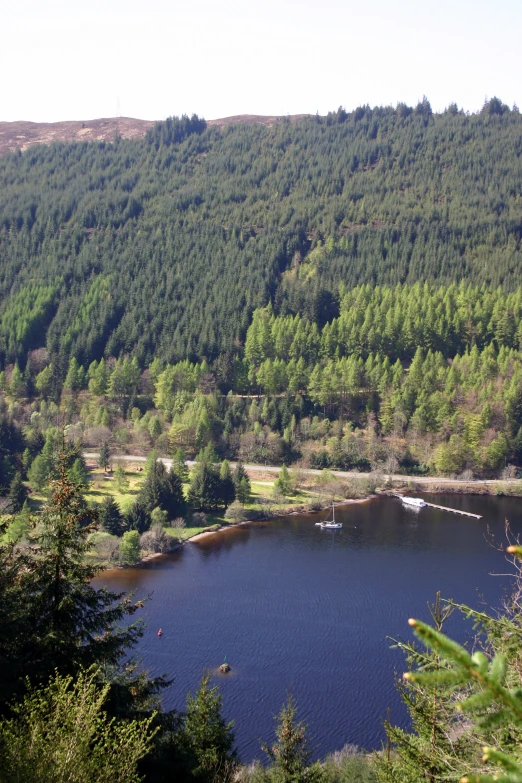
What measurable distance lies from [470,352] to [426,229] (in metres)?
32.9

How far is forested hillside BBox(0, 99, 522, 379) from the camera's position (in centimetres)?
8388

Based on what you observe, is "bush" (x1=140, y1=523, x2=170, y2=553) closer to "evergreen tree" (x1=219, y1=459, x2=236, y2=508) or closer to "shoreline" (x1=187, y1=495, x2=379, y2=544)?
"shoreline" (x1=187, y1=495, x2=379, y2=544)

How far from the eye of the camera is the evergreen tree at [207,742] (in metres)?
14.1

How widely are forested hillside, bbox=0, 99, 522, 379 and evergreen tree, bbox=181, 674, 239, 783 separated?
61.5m

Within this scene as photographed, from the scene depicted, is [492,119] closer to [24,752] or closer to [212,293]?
[212,293]

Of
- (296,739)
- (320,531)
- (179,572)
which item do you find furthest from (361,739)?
(320,531)

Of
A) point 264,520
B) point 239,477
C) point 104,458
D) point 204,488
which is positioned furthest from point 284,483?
point 104,458

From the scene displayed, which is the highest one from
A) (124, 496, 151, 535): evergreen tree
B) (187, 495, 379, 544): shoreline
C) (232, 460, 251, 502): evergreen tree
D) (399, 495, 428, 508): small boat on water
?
(232, 460, 251, 502): evergreen tree

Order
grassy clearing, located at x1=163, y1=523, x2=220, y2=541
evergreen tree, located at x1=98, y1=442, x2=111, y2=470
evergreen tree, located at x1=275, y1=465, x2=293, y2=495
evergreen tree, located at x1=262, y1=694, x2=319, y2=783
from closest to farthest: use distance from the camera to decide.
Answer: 1. evergreen tree, located at x1=262, y1=694, x2=319, y2=783
2. grassy clearing, located at x1=163, y1=523, x2=220, y2=541
3. evergreen tree, located at x1=275, y1=465, x2=293, y2=495
4. evergreen tree, located at x1=98, y1=442, x2=111, y2=470

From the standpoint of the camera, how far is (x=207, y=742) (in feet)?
49.8

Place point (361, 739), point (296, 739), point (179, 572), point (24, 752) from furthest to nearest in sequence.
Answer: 1. point (179, 572)
2. point (361, 739)
3. point (296, 739)
4. point (24, 752)

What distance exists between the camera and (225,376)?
243 ft

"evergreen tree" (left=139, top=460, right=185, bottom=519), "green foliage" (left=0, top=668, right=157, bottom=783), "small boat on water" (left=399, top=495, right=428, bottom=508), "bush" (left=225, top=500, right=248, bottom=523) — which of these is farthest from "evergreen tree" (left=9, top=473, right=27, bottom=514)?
"green foliage" (left=0, top=668, right=157, bottom=783)

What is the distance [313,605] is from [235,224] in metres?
79.1
